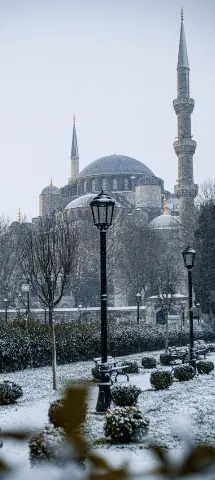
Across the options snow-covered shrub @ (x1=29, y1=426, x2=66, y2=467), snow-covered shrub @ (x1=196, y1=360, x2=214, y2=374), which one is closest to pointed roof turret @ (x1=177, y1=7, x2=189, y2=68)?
snow-covered shrub @ (x1=196, y1=360, x2=214, y2=374)

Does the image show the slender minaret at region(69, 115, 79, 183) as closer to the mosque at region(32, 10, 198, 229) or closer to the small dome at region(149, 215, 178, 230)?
the mosque at region(32, 10, 198, 229)

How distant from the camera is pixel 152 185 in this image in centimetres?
6944

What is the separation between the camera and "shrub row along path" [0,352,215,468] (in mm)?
6795

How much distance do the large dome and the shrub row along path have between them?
62711 mm

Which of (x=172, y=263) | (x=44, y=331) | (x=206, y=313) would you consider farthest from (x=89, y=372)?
(x=172, y=263)

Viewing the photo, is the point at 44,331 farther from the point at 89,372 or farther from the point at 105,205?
the point at 105,205

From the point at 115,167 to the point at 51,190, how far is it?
30.1 feet

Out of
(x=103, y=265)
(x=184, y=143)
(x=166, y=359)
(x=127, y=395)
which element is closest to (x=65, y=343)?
(x=166, y=359)

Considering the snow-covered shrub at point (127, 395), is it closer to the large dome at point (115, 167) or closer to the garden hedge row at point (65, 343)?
the garden hedge row at point (65, 343)

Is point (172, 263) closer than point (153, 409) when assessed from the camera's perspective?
No

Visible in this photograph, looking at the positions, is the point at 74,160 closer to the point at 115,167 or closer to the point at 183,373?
the point at 115,167

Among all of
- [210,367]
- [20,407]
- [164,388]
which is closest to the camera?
[20,407]

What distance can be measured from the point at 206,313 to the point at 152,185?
3470 cm

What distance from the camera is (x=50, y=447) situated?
2629mm
